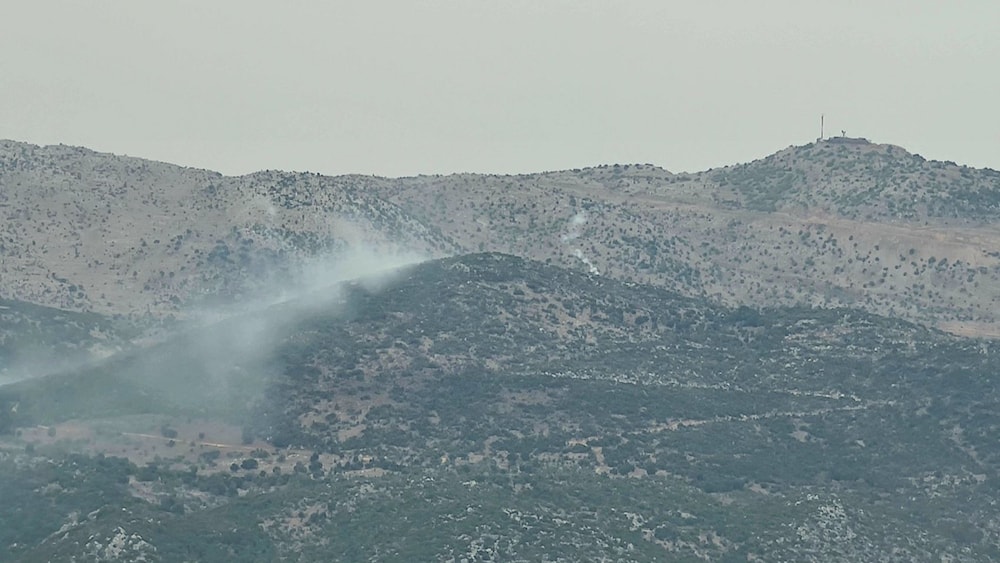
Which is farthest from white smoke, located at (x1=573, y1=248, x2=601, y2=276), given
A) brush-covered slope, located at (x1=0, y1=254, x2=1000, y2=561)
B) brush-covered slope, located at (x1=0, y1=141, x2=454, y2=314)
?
brush-covered slope, located at (x1=0, y1=254, x2=1000, y2=561)

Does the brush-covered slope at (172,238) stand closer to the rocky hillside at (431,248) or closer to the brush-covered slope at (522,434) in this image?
the rocky hillside at (431,248)

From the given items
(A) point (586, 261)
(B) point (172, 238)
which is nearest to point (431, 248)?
(A) point (586, 261)

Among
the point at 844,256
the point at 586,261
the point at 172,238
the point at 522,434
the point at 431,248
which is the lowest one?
the point at 522,434

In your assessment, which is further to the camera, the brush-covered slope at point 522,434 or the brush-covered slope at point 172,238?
the brush-covered slope at point 172,238

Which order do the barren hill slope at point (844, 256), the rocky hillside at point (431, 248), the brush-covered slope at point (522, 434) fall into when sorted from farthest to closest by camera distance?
the barren hill slope at point (844, 256), the rocky hillside at point (431, 248), the brush-covered slope at point (522, 434)

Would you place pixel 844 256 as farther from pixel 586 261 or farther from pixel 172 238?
pixel 172 238

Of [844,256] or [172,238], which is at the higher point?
[172,238]

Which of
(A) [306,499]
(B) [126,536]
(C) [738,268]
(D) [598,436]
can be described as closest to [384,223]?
(C) [738,268]

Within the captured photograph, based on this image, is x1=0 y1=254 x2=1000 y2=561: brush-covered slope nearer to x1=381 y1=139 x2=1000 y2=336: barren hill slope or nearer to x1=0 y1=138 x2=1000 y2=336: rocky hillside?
x1=381 y1=139 x2=1000 y2=336: barren hill slope

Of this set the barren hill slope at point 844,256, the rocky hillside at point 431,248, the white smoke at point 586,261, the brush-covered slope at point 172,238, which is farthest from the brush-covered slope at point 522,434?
the brush-covered slope at point 172,238
